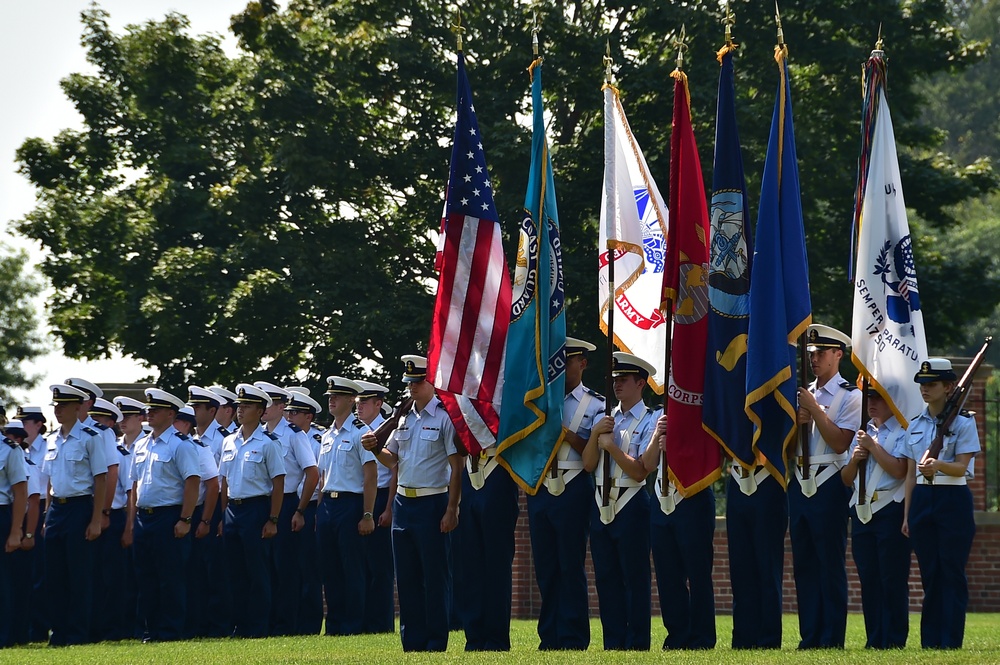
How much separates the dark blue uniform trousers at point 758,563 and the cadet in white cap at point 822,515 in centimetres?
14

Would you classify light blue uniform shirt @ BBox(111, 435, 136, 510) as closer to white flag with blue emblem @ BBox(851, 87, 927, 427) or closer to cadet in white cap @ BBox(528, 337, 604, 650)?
cadet in white cap @ BBox(528, 337, 604, 650)

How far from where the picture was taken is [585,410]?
34.4ft

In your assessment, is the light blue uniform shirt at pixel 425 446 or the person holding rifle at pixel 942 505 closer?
the person holding rifle at pixel 942 505

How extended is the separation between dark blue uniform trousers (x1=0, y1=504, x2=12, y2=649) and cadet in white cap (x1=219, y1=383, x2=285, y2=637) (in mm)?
1753

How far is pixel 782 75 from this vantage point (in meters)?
10.2

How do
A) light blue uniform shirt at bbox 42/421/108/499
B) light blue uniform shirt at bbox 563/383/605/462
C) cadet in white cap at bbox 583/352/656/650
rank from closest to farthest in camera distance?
cadet in white cap at bbox 583/352/656/650 → light blue uniform shirt at bbox 563/383/605/462 → light blue uniform shirt at bbox 42/421/108/499

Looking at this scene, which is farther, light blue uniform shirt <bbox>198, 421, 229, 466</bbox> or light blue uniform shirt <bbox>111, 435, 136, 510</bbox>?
light blue uniform shirt <bbox>198, 421, 229, 466</bbox>

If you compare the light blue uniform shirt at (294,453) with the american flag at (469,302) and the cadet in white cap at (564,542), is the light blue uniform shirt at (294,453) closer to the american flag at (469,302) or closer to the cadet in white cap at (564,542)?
the american flag at (469,302)

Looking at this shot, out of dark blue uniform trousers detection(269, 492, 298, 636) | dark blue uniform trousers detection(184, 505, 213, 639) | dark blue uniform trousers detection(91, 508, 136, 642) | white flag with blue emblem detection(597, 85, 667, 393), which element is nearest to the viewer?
white flag with blue emblem detection(597, 85, 667, 393)

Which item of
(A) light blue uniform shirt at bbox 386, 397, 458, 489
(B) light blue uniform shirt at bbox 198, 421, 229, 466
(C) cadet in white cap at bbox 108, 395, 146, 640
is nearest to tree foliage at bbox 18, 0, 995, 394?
(B) light blue uniform shirt at bbox 198, 421, 229, 466

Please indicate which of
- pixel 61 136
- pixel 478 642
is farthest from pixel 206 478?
pixel 61 136

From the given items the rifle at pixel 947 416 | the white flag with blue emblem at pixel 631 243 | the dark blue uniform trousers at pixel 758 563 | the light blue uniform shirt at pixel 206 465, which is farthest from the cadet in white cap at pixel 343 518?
the rifle at pixel 947 416

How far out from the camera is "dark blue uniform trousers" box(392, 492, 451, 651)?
10.5m

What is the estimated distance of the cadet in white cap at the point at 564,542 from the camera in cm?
1027
